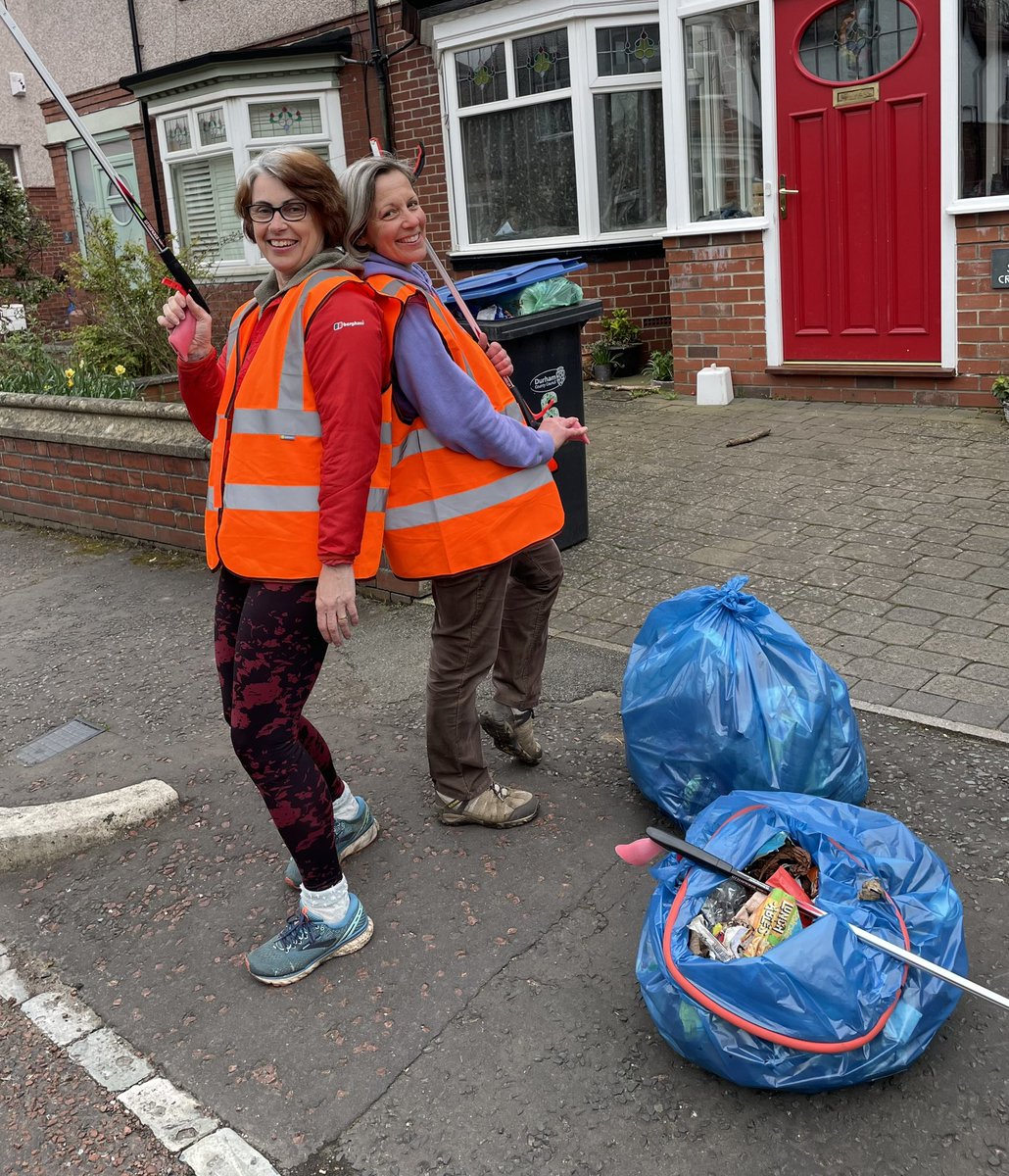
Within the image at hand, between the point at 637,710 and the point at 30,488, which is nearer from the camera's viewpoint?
the point at 637,710

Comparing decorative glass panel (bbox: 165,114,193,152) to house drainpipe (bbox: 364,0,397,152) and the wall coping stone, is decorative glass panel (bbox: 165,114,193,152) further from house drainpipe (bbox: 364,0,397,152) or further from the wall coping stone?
the wall coping stone

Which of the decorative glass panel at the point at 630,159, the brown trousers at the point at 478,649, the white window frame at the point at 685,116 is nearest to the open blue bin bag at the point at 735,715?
the brown trousers at the point at 478,649

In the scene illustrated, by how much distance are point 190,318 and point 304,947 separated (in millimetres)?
1540

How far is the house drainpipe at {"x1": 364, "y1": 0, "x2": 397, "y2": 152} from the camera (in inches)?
478

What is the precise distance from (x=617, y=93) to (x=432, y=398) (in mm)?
8711

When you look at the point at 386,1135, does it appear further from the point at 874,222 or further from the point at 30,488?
the point at 874,222

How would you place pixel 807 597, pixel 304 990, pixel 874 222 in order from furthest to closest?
Result: pixel 874 222, pixel 807 597, pixel 304 990

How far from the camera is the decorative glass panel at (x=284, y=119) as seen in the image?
1330 cm

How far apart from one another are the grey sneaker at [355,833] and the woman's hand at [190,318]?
4.26 ft

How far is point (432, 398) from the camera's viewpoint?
2.79 meters

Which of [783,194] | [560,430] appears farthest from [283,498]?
[783,194]

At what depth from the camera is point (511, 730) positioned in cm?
358

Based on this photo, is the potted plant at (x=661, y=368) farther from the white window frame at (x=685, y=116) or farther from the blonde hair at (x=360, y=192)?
the blonde hair at (x=360, y=192)

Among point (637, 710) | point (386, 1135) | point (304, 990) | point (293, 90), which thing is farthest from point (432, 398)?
point (293, 90)
